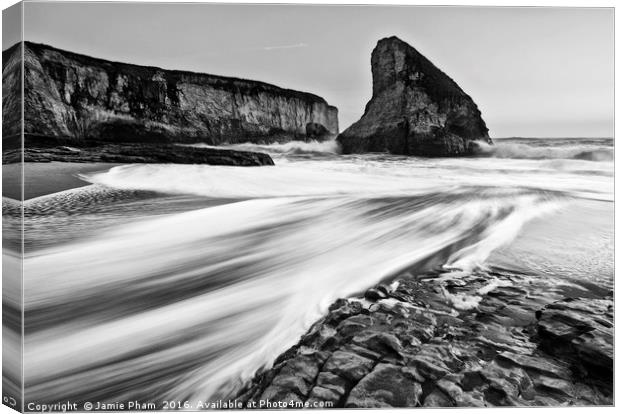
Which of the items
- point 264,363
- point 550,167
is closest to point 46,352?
point 264,363

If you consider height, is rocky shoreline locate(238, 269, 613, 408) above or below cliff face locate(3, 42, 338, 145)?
below

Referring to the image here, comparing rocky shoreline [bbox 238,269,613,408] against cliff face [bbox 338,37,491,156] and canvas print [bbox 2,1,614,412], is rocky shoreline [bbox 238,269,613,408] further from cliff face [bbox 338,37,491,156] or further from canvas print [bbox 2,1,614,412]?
cliff face [bbox 338,37,491,156]

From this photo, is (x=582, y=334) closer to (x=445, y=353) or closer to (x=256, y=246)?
(x=445, y=353)

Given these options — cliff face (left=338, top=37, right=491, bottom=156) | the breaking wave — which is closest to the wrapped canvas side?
cliff face (left=338, top=37, right=491, bottom=156)

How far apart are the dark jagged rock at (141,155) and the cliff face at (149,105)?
0.16 feet

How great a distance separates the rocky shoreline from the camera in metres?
1.91

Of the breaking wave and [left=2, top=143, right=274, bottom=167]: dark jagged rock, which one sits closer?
[left=2, top=143, right=274, bottom=167]: dark jagged rock

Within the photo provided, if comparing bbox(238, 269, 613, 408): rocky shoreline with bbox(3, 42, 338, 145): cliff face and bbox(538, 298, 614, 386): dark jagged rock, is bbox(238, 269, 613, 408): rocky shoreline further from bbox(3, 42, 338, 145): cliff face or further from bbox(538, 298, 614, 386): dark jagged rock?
bbox(3, 42, 338, 145): cliff face

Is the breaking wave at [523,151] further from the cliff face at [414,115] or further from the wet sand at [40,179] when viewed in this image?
the wet sand at [40,179]

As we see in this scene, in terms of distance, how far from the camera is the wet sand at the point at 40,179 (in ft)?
6.30

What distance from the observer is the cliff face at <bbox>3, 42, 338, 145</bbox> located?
6.41ft

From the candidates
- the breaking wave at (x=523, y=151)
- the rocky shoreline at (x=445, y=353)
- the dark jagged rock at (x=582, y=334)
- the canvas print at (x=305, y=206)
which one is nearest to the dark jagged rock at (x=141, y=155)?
the canvas print at (x=305, y=206)

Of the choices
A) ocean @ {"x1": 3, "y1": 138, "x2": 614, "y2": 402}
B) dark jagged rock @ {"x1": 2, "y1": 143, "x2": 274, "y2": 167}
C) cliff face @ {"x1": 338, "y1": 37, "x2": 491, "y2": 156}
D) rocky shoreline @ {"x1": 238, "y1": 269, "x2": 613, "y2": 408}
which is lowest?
rocky shoreline @ {"x1": 238, "y1": 269, "x2": 613, "y2": 408}

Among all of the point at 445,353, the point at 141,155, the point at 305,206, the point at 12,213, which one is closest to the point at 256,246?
the point at 305,206
